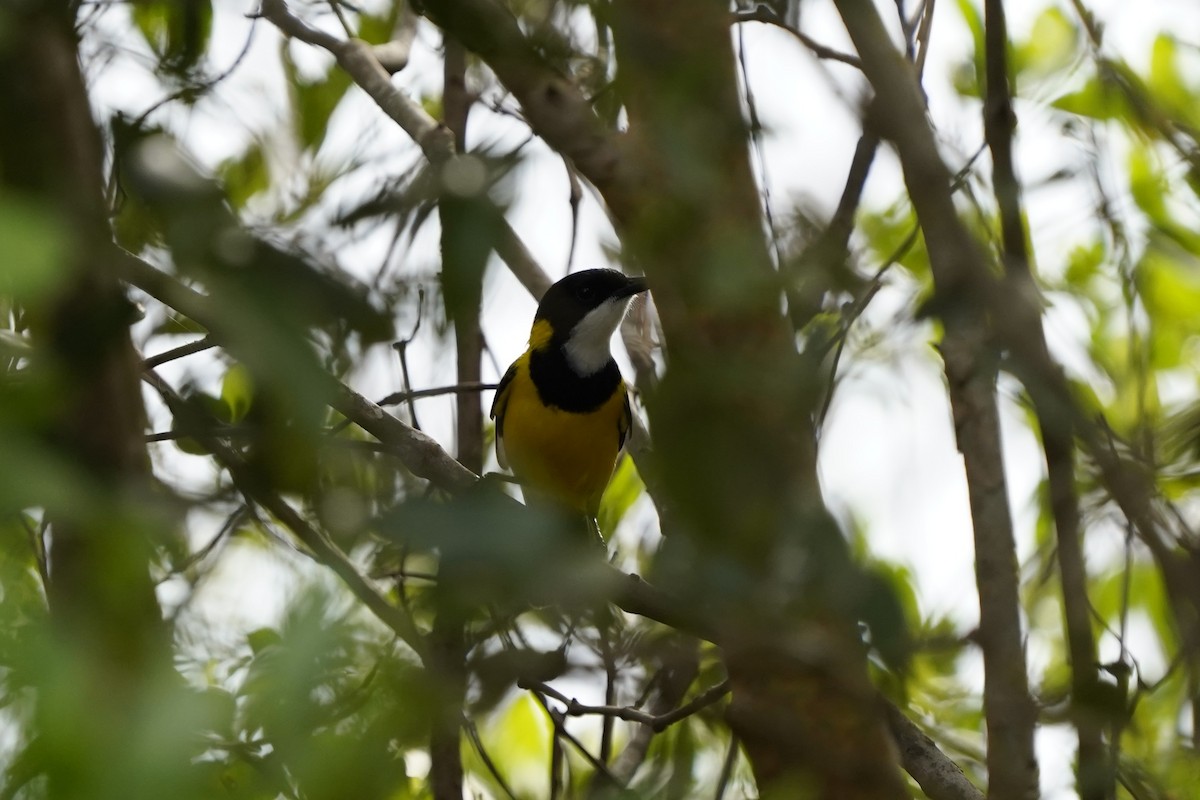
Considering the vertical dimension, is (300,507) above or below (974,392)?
below

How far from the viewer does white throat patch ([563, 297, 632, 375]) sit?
211 inches

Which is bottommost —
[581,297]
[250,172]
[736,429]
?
[736,429]

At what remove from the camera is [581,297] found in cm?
546

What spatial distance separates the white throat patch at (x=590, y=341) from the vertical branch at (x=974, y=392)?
2.91 meters

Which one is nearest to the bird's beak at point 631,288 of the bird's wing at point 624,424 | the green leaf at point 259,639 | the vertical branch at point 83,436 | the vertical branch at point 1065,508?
the bird's wing at point 624,424

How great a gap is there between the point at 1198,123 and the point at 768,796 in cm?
354

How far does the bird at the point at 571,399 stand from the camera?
5.09 meters

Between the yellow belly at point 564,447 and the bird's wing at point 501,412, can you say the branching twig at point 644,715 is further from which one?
the bird's wing at point 501,412

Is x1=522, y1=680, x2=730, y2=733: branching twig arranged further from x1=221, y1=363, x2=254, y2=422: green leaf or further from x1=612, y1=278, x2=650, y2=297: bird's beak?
x1=612, y1=278, x2=650, y2=297: bird's beak

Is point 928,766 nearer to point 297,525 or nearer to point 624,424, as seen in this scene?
point 297,525

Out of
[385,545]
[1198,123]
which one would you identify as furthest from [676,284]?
[1198,123]

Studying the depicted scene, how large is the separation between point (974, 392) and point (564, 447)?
283cm

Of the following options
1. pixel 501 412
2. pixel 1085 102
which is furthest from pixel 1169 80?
pixel 501 412

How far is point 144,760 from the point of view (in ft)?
2.59
